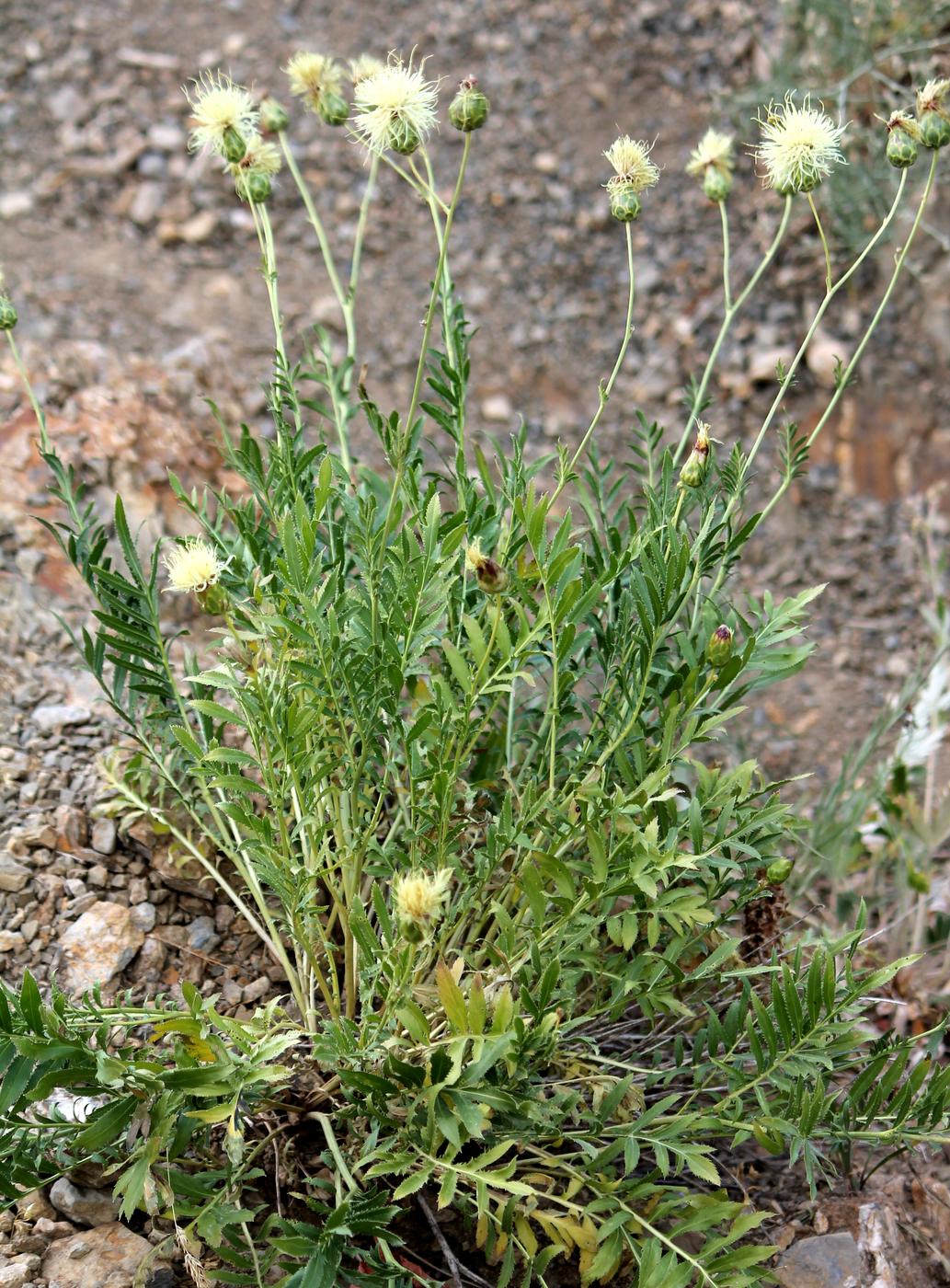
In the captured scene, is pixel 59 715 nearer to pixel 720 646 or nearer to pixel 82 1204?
pixel 82 1204

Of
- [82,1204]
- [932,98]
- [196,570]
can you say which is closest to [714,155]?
[932,98]

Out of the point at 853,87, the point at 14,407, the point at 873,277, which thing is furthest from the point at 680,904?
the point at 853,87

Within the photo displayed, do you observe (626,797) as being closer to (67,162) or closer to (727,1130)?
(727,1130)

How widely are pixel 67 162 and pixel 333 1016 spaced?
12.6ft

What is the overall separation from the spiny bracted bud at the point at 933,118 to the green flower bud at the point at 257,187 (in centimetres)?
101

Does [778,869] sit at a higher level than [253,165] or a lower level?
lower

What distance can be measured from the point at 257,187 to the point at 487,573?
844 millimetres

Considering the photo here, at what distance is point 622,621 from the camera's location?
6.33ft

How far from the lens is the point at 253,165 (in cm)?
210

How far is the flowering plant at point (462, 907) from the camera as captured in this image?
163cm

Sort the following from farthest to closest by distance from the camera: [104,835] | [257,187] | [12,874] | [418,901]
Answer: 1. [104,835]
2. [12,874]
3. [257,187]
4. [418,901]

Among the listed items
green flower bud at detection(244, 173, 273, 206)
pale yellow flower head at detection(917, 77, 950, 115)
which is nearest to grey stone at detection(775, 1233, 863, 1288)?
pale yellow flower head at detection(917, 77, 950, 115)

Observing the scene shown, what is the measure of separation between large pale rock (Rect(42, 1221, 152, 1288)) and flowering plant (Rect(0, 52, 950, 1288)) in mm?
76

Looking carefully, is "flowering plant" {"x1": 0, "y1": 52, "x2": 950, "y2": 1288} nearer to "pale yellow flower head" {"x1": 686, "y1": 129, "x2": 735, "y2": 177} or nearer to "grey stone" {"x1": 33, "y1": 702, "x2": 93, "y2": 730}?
"pale yellow flower head" {"x1": 686, "y1": 129, "x2": 735, "y2": 177}
